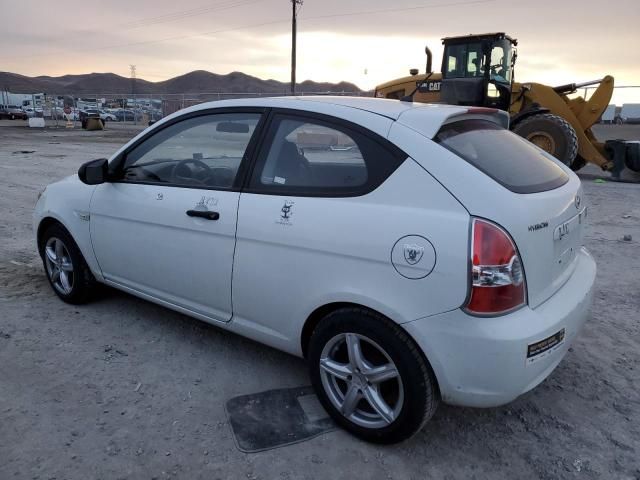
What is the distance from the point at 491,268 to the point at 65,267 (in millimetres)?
3484

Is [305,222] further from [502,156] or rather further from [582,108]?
[582,108]

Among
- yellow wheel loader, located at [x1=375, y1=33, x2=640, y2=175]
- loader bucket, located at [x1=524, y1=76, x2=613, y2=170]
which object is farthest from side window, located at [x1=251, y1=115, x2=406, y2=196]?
loader bucket, located at [x1=524, y1=76, x2=613, y2=170]

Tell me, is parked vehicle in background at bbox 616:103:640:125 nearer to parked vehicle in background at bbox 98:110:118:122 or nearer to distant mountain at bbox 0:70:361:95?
parked vehicle in background at bbox 98:110:118:122

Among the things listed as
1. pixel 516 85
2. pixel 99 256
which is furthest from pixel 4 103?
pixel 99 256

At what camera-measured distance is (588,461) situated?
8.22ft

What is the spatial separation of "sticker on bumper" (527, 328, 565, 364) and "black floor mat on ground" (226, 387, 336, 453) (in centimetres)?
113

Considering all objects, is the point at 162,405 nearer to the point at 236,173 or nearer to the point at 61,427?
the point at 61,427

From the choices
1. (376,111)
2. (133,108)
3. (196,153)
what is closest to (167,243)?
(196,153)

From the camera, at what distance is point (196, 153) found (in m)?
3.70

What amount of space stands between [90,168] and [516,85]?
40.0ft

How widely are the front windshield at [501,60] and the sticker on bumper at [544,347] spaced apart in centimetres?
1108

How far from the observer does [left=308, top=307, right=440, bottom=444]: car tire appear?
2.36 metres

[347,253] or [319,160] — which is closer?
[347,253]

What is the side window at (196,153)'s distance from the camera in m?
3.14
